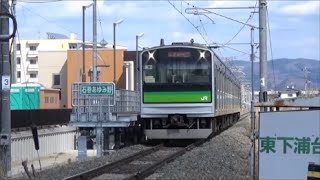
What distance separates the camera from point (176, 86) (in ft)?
72.5

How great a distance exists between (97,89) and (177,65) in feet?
10.6

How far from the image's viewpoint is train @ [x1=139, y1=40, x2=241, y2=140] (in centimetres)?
2212

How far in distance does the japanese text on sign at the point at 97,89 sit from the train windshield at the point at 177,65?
1.67 m

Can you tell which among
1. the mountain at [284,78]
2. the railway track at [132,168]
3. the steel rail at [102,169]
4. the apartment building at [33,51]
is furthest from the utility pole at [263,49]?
the apartment building at [33,51]

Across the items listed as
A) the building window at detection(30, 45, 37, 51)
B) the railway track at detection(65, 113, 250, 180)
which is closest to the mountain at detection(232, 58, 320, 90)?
the railway track at detection(65, 113, 250, 180)

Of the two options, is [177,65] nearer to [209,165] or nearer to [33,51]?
[209,165]

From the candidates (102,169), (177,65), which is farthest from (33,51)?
(102,169)

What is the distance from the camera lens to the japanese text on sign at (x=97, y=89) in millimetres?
21078

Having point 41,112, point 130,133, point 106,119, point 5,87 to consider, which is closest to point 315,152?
point 5,87

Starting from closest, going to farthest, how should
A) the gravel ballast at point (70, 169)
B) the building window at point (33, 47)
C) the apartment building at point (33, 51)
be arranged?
the gravel ballast at point (70, 169) → the apartment building at point (33, 51) → the building window at point (33, 47)

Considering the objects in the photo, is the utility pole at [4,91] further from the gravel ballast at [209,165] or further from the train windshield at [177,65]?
the train windshield at [177,65]

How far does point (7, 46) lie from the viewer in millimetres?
14078

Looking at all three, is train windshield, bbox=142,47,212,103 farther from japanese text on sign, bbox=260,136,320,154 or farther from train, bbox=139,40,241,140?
japanese text on sign, bbox=260,136,320,154

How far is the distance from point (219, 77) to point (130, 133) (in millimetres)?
4831
